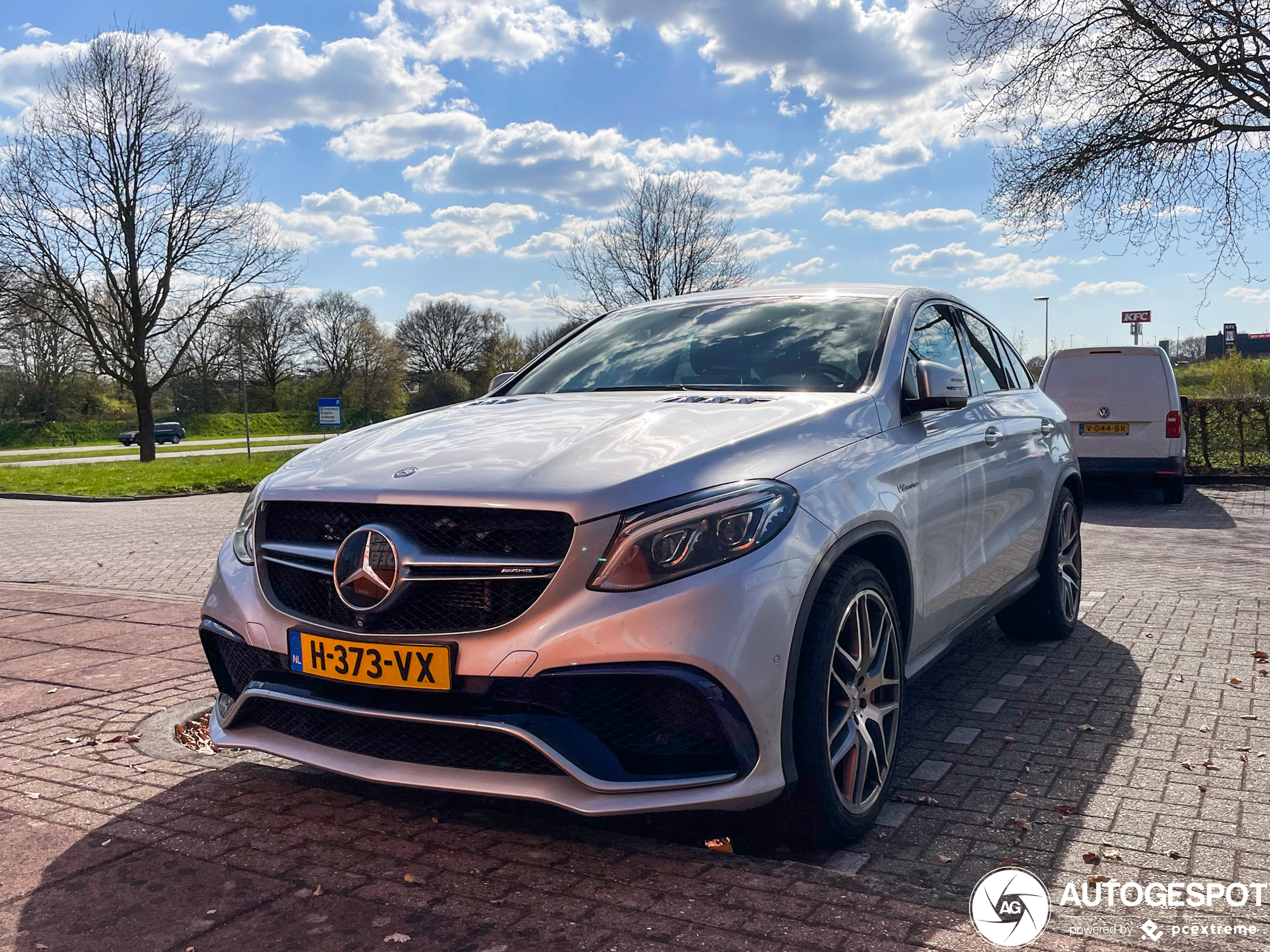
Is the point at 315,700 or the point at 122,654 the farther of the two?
the point at 122,654

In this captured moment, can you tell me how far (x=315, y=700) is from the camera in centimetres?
291

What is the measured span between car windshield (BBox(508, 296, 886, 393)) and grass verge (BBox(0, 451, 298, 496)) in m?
16.6

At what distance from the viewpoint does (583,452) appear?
2961mm

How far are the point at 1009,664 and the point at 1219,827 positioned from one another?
2106 millimetres

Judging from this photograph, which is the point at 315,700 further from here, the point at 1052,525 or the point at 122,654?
the point at 1052,525

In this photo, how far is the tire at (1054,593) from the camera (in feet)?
18.1

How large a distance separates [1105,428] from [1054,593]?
8506 millimetres

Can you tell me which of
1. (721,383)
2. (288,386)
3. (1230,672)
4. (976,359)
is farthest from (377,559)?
(288,386)

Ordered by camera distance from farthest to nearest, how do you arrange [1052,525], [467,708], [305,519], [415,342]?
[415,342] → [1052,525] → [305,519] → [467,708]

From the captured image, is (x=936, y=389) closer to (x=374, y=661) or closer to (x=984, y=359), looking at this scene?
(x=984, y=359)

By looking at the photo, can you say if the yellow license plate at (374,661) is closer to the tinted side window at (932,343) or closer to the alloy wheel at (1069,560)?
the tinted side window at (932,343)

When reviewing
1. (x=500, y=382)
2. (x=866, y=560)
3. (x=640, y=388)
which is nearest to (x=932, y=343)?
(x=640, y=388)

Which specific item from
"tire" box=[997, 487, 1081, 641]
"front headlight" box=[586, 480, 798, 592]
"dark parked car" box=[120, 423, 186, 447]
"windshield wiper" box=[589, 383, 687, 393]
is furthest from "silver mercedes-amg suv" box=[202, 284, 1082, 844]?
"dark parked car" box=[120, 423, 186, 447]

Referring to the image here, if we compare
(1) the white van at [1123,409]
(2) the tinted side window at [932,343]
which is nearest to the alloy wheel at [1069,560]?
(2) the tinted side window at [932,343]
